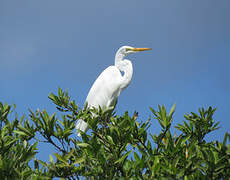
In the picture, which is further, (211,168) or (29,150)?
(29,150)

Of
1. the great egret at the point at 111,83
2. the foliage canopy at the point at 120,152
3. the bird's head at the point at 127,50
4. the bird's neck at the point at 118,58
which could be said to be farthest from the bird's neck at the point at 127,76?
the foliage canopy at the point at 120,152

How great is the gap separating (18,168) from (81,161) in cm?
61

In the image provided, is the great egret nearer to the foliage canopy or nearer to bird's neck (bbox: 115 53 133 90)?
bird's neck (bbox: 115 53 133 90)

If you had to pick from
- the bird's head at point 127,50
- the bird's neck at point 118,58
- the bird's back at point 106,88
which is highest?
the bird's head at point 127,50

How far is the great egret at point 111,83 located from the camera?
5.98 metres

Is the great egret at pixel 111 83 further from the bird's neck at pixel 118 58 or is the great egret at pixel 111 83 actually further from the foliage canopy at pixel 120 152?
the foliage canopy at pixel 120 152

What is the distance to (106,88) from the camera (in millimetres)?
6062

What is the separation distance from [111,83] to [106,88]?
0.15m

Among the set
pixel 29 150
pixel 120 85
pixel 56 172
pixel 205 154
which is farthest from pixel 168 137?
pixel 120 85

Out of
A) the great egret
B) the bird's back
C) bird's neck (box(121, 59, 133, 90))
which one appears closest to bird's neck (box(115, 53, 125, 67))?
the great egret

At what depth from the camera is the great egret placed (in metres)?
5.98

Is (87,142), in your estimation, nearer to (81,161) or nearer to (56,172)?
(81,161)

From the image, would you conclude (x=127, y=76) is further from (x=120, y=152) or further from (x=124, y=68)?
(x=120, y=152)

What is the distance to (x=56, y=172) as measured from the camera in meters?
2.97
